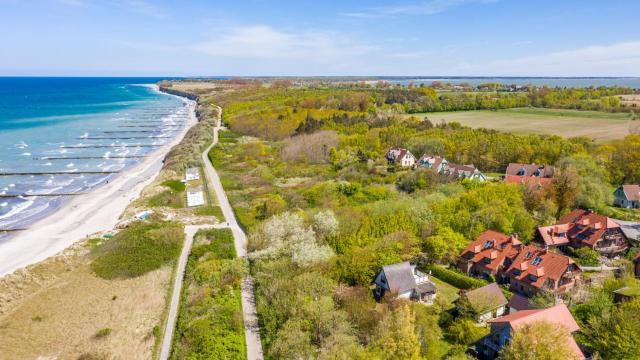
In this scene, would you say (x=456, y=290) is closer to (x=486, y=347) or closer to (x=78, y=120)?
(x=486, y=347)

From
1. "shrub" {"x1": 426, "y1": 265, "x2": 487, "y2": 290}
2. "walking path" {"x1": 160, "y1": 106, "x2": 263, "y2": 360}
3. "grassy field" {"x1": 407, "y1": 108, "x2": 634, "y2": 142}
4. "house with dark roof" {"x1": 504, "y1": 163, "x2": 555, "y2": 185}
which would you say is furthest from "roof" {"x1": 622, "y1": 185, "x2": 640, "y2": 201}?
"walking path" {"x1": 160, "y1": 106, "x2": 263, "y2": 360}

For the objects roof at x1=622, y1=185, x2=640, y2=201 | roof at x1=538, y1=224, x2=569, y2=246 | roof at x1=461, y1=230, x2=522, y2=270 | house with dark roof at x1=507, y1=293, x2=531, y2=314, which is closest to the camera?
house with dark roof at x1=507, y1=293, x2=531, y2=314

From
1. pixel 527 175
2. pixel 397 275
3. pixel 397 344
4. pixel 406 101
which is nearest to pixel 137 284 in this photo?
pixel 397 275

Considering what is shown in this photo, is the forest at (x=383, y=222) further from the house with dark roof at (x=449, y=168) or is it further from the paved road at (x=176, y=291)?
the paved road at (x=176, y=291)

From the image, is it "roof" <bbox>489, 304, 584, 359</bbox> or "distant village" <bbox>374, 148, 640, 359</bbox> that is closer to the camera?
"roof" <bbox>489, 304, 584, 359</bbox>

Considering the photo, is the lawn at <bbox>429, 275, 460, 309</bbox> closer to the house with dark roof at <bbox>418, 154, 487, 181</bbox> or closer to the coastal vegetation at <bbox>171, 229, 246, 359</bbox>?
the coastal vegetation at <bbox>171, 229, 246, 359</bbox>

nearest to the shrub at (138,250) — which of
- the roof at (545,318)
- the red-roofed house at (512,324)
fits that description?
the red-roofed house at (512,324)
